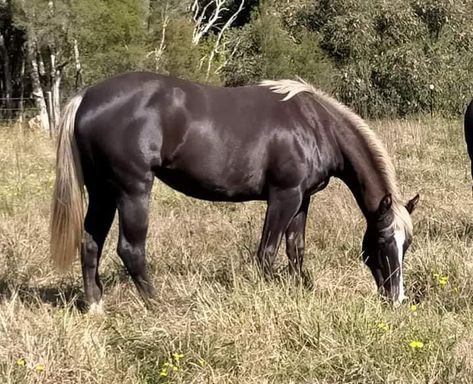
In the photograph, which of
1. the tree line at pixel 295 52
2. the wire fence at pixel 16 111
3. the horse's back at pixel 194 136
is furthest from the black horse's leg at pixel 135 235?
the tree line at pixel 295 52

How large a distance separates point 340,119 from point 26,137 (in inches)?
366

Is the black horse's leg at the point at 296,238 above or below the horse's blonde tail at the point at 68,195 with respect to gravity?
below

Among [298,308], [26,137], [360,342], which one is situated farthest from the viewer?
[26,137]

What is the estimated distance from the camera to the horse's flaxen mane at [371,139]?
488cm

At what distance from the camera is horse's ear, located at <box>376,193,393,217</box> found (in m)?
4.81

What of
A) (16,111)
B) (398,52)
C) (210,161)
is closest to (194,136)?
(210,161)

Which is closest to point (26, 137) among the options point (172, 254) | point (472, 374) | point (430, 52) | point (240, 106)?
point (172, 254)

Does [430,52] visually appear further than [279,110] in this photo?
Yes

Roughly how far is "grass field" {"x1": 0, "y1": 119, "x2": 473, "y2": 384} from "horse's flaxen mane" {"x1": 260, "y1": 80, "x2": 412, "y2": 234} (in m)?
0.52

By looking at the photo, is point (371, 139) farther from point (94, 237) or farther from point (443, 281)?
point (94, 237)

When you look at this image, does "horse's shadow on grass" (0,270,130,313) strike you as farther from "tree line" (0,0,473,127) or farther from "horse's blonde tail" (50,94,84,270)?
"tree line" (0,0,473,127)

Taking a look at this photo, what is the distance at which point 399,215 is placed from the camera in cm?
486

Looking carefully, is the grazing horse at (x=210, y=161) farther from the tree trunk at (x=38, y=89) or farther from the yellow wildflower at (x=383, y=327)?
the tree trunk at (x=38, y=89)

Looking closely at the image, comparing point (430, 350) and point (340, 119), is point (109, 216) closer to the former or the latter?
point (340, 119)
